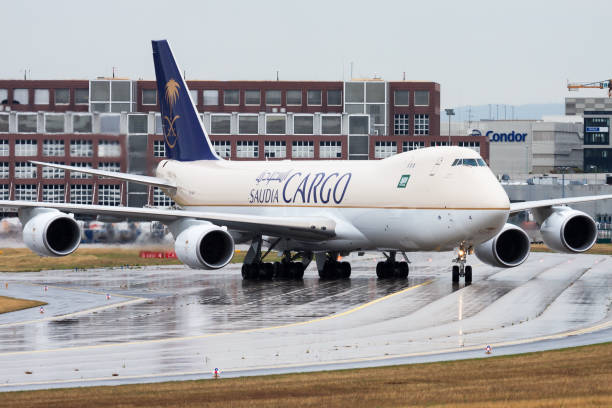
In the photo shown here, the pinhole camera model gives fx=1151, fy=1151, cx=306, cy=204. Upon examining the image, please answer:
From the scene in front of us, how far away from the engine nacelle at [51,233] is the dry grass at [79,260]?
1416 centimetres

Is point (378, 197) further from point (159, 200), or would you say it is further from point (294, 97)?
point (294, 97)

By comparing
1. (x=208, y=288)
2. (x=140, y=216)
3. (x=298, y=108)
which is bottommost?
(x=208, y=288)

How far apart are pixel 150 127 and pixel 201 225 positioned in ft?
282

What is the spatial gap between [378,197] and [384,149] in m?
102

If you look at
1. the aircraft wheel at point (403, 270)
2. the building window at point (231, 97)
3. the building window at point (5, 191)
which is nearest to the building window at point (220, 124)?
the building window at point (5, 191)

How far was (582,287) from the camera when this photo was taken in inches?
1886

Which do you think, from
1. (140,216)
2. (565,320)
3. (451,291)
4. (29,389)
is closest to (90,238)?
(140,216)

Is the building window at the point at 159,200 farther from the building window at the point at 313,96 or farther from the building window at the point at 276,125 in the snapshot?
the building window at the point at 313,96

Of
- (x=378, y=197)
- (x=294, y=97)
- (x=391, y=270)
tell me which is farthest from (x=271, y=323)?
(x=294, y=97)

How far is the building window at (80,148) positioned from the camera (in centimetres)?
11512

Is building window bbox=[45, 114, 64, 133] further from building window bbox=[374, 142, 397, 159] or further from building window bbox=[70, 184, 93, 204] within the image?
building window bbox=[374, 142, 397, 159]

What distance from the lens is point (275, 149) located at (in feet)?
459

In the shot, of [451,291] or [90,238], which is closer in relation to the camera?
[451,291]

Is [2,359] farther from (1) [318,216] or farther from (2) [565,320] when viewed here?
(1) [318,216]
